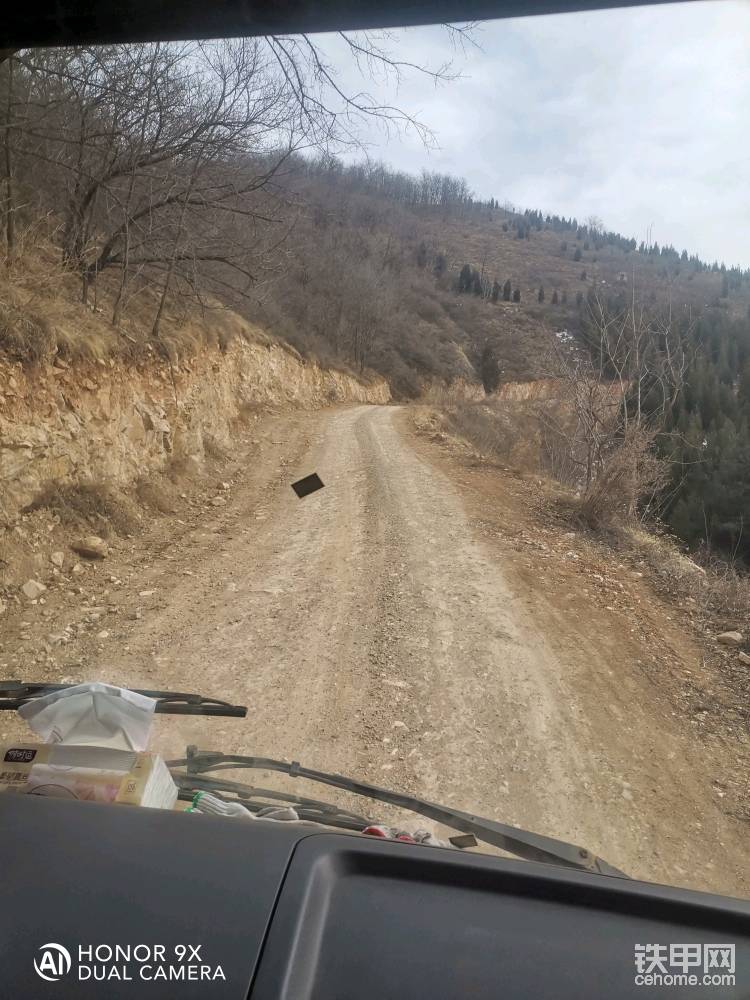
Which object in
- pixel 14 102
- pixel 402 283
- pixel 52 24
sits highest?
pixel 402 283

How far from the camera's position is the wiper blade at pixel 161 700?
9.19ft

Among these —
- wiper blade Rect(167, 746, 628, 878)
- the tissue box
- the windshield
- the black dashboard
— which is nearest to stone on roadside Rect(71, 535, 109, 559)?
the windshield

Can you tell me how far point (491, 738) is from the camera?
187 inches

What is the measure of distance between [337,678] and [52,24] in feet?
14.1

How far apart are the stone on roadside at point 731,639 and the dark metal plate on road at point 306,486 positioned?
536 cm

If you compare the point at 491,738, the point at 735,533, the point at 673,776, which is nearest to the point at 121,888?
the point at 491,738

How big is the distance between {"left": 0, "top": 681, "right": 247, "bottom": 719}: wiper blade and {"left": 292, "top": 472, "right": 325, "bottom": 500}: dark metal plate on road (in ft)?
Result: 22.9

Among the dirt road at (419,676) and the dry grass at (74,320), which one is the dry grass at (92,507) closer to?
the dirt road at (419,676)

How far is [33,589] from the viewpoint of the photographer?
6137 millimetres

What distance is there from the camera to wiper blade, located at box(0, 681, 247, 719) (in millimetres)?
2801

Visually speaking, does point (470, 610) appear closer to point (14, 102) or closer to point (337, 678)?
point (337, 678)
